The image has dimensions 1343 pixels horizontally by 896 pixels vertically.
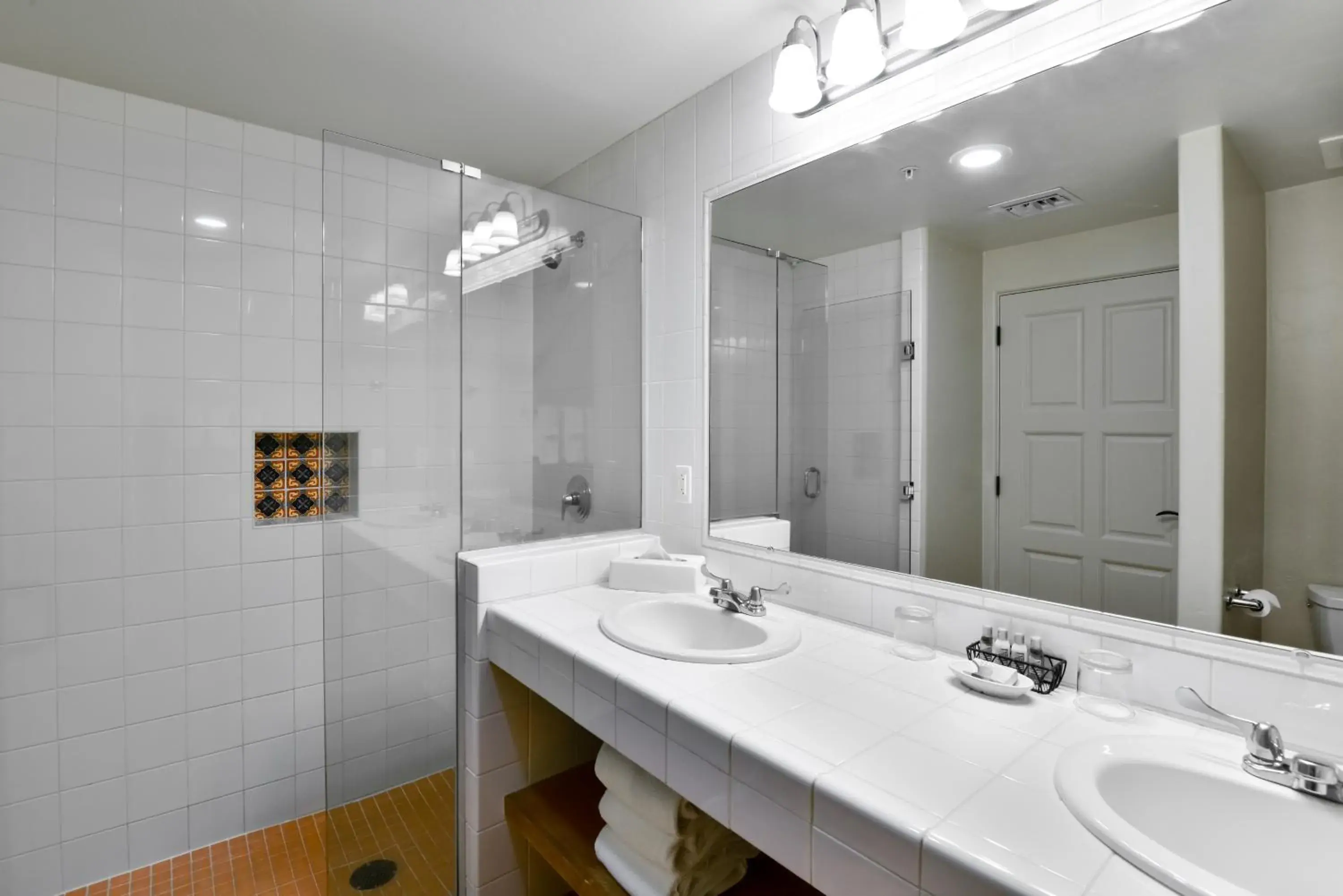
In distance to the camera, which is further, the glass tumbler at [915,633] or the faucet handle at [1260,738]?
the glass tumbler at [915,633]

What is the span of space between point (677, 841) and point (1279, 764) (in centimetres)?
96

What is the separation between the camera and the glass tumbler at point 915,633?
1.26 m

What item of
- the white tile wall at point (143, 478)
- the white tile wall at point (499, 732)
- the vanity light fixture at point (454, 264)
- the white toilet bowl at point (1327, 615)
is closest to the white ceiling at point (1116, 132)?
the white toilet bowl at point (1327, 615)

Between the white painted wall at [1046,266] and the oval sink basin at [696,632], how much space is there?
1.51ft

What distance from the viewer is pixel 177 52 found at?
171cm

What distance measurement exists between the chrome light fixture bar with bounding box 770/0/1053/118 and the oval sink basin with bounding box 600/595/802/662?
122cm

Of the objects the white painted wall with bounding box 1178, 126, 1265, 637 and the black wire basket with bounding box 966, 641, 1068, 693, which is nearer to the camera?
the white painted wall with bounding box 1178, 126, 1265, 637

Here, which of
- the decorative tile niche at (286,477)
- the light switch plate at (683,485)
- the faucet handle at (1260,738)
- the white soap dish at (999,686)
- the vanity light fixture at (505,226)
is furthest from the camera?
the decorative tile niche at (286,477)

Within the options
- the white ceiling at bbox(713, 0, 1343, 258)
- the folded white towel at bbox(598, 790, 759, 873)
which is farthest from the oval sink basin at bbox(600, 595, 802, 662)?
the white ceiling at bbox(713, 0, 1343, 258)

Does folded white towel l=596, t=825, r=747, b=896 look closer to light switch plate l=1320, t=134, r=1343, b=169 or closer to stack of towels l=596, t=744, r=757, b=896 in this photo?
stack of towels l=596, t=744, r=757, b=896

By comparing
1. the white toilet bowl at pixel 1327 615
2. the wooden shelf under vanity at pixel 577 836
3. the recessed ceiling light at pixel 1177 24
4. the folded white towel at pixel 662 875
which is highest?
the recessed ceiling light at pixel 1177 24

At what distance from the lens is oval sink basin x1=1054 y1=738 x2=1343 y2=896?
72 centimetres

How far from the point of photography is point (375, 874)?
1.66 metres

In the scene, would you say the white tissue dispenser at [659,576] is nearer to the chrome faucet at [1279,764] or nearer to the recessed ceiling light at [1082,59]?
the chrome faucet at [1279,764]
